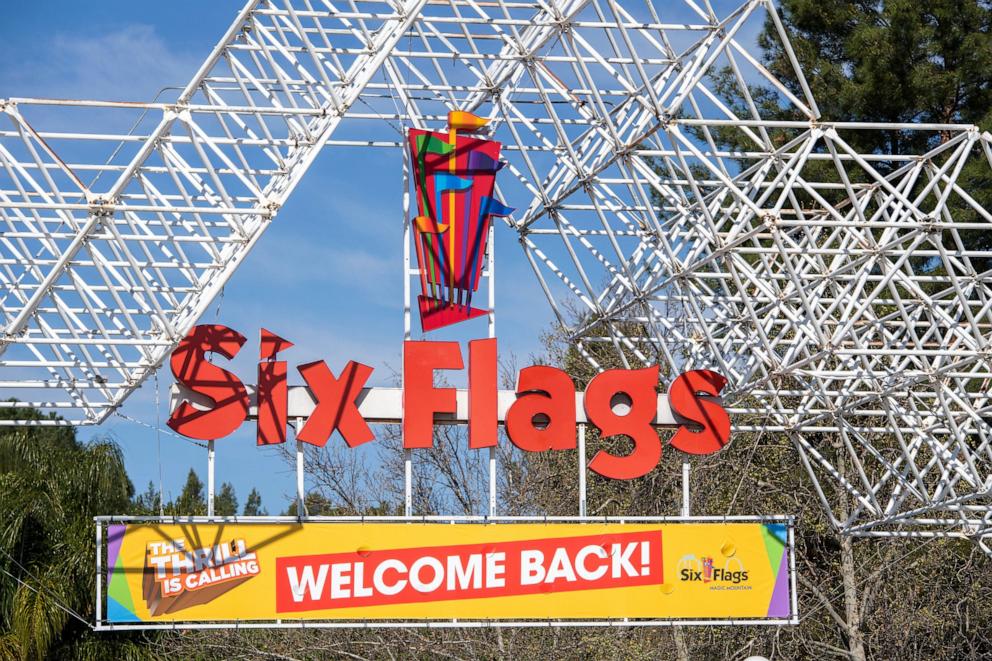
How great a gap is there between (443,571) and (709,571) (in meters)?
4.56

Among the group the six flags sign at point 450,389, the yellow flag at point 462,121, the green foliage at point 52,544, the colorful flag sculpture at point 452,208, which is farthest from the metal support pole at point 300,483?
the green foliage at point 52,544

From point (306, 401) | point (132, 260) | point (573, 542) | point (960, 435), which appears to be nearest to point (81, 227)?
point (132, 260)

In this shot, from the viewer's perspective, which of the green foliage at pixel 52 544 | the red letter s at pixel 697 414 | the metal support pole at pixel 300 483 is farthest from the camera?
the green foliage at pixel 52 544

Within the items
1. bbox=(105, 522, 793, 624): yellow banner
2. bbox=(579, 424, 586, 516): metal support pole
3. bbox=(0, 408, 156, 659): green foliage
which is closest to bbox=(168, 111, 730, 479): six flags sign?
bbox=(579, 424, 586, 516): metal support pole

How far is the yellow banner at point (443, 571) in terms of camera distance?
2139 cm

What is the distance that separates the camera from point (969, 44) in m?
36.2

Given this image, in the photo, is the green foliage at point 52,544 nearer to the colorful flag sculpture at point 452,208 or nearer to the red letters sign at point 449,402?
the red letters sign at point 449,402

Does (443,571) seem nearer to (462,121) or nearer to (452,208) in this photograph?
(452,208)

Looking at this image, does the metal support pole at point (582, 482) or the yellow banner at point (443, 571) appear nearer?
the yellow banner at point (443, 571)

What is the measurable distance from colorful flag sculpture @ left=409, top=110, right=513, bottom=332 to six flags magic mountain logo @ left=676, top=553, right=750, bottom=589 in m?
5.84

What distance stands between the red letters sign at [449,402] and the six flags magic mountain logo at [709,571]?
5.90 ft

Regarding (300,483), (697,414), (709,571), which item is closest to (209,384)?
(300,483)

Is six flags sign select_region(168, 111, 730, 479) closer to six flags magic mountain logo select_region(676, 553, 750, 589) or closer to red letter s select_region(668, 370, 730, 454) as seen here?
red letter s select_region(668, 370, 730, 454)

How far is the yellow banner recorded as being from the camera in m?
21.4
